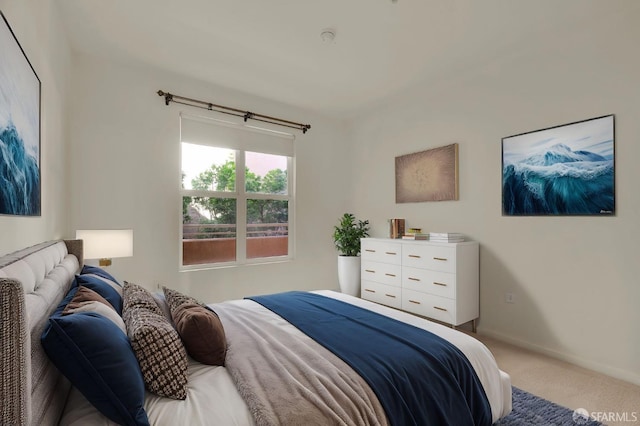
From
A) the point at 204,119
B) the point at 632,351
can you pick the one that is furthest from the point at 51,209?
the point at 632,351

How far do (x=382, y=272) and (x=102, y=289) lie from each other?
9.74 ft

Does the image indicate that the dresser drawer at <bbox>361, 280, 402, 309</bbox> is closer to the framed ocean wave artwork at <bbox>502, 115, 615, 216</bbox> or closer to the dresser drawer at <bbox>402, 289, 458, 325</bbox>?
the dresser drawer at <bbox>402, 289, 458, 325</bbox>

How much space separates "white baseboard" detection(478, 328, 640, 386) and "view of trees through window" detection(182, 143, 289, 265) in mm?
2679

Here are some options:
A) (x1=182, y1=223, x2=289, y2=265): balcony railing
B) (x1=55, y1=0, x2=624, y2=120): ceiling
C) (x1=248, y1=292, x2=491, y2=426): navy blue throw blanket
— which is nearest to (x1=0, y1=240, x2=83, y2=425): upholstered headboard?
(x1=248, y1=292, x2=491, y2=426): navy blue throw blanket

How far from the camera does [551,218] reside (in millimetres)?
2816

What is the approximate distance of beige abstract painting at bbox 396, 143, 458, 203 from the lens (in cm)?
359

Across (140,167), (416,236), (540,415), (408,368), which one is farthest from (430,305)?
(140,167)

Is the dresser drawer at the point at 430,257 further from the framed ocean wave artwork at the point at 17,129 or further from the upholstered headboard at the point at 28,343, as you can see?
the framed ocean wave artwork at the point at 17,129

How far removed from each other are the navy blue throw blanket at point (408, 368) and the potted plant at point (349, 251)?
246 cm

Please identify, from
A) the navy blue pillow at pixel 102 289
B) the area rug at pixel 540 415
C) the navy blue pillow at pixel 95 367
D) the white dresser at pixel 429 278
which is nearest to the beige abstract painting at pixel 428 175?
the white dresser at pixel 429 278

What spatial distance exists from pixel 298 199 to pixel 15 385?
12.7ft

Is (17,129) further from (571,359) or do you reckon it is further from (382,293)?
(571,359)

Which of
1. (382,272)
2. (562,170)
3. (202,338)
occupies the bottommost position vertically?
(382,272)

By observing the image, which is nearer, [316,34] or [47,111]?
[47,111]
